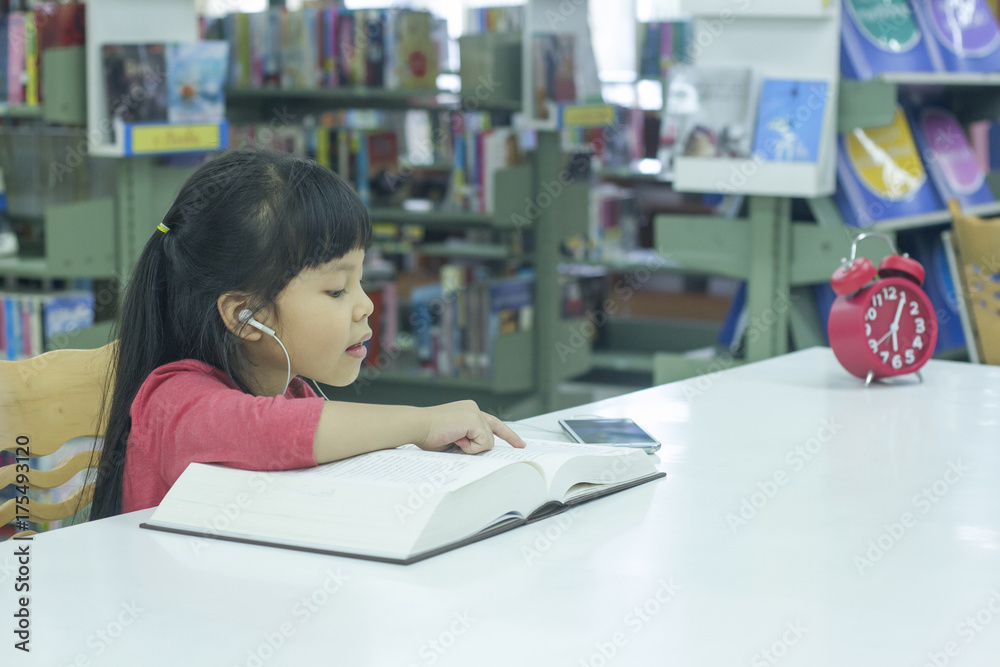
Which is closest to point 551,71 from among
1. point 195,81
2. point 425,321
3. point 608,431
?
point 425,321

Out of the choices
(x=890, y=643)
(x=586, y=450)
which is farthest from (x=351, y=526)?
(x=890, y=643)

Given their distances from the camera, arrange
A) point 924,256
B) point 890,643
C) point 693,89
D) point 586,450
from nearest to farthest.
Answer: point 890,643 → point 586,450 → point 693,89 → point 924,256

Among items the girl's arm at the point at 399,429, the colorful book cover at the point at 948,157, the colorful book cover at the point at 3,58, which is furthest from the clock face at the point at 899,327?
the colorful book cover at the point at 3,58

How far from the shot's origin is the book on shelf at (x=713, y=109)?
238cm

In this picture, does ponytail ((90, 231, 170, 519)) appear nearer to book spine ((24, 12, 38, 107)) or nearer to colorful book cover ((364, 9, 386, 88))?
book spine ((24, 12, 38, 107))

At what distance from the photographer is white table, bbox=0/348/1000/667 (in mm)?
760

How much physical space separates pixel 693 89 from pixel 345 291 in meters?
1.44

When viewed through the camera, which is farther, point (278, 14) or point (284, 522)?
point (278, 14)

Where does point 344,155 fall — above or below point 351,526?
above

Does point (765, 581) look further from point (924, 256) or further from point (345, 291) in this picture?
point (924, 256)

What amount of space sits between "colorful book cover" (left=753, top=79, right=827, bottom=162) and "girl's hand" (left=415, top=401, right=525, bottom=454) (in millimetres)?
1396

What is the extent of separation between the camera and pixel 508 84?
149 inches

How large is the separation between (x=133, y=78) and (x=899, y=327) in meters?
1.91

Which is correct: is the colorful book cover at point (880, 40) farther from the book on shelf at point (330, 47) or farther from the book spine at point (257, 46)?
the book spine at point (257, 46)
